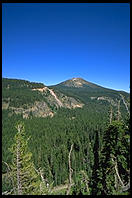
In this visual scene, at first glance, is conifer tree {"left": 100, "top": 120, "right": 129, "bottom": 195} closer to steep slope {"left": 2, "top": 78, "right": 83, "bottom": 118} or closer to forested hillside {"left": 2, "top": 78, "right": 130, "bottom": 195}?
forested hillside {"left": 2, "top": 78, "right": 130, "bottom": 195}

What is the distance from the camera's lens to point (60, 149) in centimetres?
5478

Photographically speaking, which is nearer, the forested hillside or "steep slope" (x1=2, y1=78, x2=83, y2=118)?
the forested hillside

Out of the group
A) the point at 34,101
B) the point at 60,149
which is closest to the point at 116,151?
the point at 60,149

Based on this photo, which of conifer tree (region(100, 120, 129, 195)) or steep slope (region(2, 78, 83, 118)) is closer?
conifer tree (region(100, 120, 129, 195))

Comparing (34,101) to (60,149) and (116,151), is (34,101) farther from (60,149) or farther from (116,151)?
(116,151)

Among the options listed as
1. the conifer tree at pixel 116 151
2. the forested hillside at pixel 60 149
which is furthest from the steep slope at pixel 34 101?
the conifer tree at pixel 116 151

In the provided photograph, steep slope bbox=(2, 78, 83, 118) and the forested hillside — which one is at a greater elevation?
steep slope bbox=(2, 78, 83, 118)

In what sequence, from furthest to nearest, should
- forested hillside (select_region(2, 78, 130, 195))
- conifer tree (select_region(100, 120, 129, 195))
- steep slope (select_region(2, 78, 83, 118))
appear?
1. steep slope (select_region(2, 78, 83, 118))
2. conifer tree (select_region(100, 120, 129, 195))
3. forested hillside (select_region(2, 78, 130, 195))

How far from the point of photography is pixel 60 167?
4806 centimetres

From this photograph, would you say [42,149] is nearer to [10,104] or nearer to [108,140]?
[108,140]

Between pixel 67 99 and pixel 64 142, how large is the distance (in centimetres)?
11916

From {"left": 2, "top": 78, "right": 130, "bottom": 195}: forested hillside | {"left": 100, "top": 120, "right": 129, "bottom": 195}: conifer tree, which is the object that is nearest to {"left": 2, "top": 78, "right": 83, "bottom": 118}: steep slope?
{"left": 2, "top": 78, "right": 130, "bottom": 195}: forested hillside

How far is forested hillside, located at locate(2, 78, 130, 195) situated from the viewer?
40.3 feet

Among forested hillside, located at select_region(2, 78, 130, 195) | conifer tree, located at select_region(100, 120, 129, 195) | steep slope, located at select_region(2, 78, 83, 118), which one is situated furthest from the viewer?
steep slope, located at select_region(2, 78, 83, 118)
